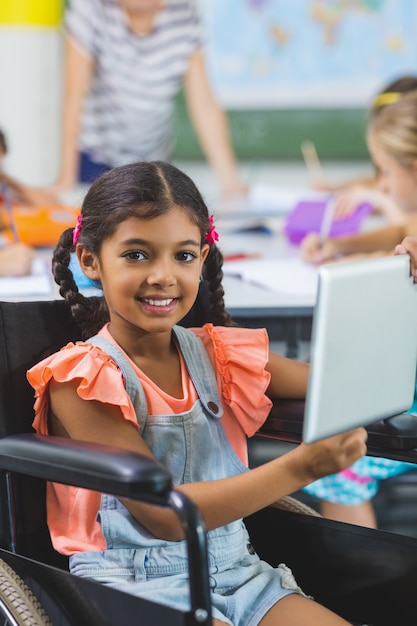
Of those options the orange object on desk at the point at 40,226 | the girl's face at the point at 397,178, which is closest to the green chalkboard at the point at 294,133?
the orange object on desk at the point at 40,226

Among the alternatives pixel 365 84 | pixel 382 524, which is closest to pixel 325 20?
pixel 365 84

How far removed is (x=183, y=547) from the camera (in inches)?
49.9

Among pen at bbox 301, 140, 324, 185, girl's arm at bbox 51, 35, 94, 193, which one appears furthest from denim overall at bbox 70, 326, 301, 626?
pen at bbox 301, 140, 324, 185

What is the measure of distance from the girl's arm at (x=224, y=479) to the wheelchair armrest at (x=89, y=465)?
70 mm

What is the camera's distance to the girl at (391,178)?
2.23m

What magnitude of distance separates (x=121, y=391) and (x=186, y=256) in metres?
0.20

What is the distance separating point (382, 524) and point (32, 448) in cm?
144

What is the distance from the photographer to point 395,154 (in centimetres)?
225

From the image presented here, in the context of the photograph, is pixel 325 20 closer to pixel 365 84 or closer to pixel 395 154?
pixel 365 84

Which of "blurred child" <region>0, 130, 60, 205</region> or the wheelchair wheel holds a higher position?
"blurred child" <region>0, 130, 60, 205</region>

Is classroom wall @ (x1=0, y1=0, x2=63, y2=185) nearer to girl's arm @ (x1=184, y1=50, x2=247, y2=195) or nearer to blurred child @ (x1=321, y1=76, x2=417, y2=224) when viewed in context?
girl's arm @ (x1=184, y1=50, x2=247, y2=195)

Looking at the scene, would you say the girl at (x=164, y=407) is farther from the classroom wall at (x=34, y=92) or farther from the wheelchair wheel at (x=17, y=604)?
the classroom wall at (x=34, y=92)

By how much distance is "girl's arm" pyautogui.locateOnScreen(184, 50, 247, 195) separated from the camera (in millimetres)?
3590

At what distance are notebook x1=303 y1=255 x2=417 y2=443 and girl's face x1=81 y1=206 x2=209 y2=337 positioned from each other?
293 mm
